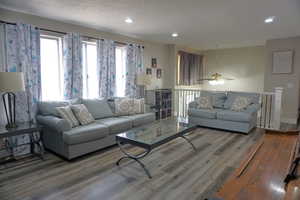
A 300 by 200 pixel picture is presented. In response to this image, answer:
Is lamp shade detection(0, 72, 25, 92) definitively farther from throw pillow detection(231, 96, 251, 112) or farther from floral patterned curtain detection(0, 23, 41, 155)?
throw pillow detection(231, 96, 251, 112)

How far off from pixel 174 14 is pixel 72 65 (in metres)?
2.33

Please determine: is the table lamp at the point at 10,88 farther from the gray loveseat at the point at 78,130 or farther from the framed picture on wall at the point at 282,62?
the framed picture on wall at the point at 282,62

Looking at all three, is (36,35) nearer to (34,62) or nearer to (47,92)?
(34,62)

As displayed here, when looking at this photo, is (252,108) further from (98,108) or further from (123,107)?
(98,108)

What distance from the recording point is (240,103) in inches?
193

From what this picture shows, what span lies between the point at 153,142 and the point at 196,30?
10.7ft

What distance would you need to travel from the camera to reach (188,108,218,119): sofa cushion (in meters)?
4.96

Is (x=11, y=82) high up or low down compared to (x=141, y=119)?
up

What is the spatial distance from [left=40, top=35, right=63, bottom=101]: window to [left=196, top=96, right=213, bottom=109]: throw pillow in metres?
3.54

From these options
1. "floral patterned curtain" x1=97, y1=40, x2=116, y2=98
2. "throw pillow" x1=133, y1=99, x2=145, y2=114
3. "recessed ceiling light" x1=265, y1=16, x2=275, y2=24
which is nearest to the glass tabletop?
"throw pillow" x1=133, y1=99, x2=145, y2=114

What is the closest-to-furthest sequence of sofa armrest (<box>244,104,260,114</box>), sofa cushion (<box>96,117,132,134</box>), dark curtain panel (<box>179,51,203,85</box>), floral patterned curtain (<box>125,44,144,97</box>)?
sofa cushion (<box>96,117,132,134</box>)
sofa armrest (<box>244,104,260,114</box>)
floral patterned curtain (<box>125,44,144,97</box>)
dark curtain panel (<box>179,51,203,85</box>)

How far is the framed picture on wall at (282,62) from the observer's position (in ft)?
18.2

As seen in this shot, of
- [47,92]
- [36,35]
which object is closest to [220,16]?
[36,35]

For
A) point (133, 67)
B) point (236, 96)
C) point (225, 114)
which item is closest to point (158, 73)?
point (133, 67)
